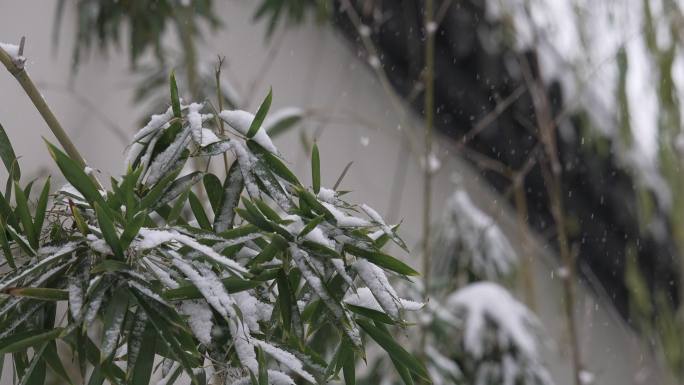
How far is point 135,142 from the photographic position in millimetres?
720

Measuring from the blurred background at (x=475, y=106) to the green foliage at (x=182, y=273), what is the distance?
1.02 m

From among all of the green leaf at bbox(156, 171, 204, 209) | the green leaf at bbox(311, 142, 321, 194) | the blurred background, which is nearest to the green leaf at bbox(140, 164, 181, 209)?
the green leaf at bbox(156, 171, 204, 209)

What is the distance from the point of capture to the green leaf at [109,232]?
0.60 meters

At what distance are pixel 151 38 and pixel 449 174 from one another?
4.24 feet

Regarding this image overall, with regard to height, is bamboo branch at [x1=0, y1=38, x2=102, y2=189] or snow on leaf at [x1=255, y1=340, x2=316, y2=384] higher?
bamboo branch at [x1=0, y1=38, x2=102, y2=189]

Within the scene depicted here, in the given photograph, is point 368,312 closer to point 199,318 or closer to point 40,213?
point 199,318

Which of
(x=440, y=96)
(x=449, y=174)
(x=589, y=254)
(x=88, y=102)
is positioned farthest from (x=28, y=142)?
(x=589, y=254)

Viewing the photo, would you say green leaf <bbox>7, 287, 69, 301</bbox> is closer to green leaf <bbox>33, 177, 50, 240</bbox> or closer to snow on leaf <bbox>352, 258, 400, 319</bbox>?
green leaf <bbox>33, 177, 50, 240</bbox>

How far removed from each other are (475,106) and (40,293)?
7.49ft

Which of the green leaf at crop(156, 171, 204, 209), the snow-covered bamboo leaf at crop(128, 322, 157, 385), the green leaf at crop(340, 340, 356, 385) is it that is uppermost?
the green leaf at crop(156, 171, 204, 209)

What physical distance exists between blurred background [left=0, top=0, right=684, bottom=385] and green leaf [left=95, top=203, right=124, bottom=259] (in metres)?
1.14

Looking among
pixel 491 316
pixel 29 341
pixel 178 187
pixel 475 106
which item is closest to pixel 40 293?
pixel 29 341

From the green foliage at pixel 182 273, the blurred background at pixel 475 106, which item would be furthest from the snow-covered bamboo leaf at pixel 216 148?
the blurred background at pixel 475 106

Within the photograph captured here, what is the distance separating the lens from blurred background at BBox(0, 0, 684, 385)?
181 centimetres
